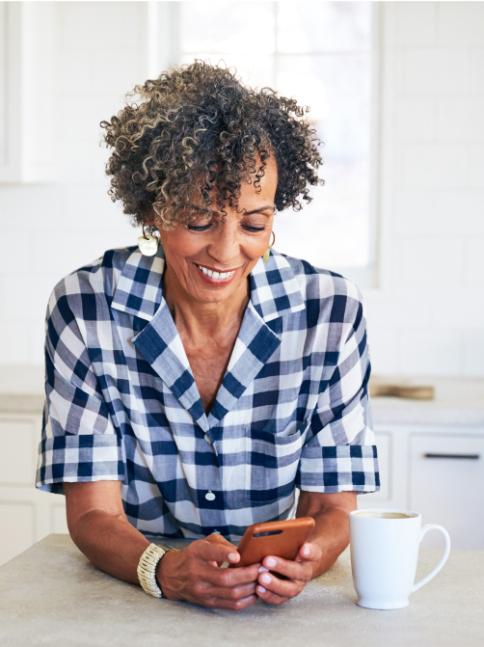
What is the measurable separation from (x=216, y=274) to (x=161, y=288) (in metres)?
0.18

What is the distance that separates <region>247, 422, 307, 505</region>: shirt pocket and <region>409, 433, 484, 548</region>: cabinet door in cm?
132

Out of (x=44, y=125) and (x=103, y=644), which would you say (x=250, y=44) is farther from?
(x=103, y=644)

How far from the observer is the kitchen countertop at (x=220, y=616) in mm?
1262

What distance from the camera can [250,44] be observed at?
152 inches

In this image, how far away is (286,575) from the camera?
1.42m

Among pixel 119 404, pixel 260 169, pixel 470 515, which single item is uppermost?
pixel 260 169

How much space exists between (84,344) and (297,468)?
411 mm

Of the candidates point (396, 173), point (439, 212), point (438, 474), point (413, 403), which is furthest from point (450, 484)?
point (396, 173)

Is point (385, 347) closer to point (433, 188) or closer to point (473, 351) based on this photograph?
point (473, 351)

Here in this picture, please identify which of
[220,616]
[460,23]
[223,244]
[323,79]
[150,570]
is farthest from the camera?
[323,79]

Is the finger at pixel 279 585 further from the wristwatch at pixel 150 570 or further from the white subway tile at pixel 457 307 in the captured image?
the white subway tile at pixel 457 307

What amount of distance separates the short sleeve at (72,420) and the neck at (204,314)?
17cm

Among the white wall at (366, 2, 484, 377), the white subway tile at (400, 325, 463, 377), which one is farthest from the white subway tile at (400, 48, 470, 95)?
the white subway tile at (400, 325, 463, 377)

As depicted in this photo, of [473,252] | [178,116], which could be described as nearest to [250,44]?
[473,252]
